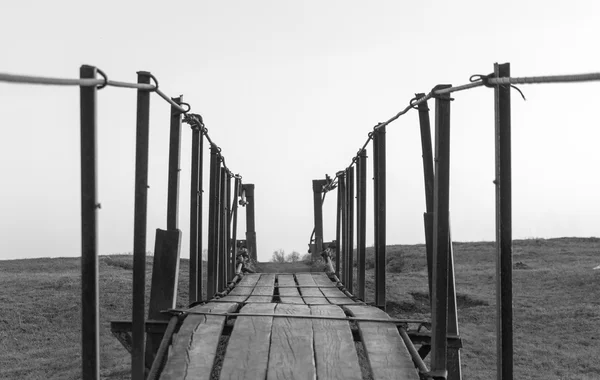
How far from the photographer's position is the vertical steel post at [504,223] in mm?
3115

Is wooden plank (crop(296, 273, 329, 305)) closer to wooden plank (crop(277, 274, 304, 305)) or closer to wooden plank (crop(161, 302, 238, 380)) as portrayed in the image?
wooden plank (crop(277, 274, 304, 305))

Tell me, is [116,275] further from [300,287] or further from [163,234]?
[163,234]

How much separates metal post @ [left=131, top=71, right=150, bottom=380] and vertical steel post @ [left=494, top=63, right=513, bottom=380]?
70.3 inches

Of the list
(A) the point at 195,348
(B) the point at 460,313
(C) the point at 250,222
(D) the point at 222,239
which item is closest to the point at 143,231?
(A) the point at 195,348

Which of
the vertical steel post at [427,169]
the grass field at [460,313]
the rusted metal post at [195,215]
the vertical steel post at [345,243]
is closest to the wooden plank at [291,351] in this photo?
the vertical steel post at [427,169]

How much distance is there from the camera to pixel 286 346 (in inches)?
161

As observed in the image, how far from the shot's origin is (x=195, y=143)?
6.31m

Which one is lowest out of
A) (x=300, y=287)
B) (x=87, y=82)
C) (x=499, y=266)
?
(x=300, y=287)

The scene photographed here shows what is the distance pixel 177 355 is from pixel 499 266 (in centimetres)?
A: 176

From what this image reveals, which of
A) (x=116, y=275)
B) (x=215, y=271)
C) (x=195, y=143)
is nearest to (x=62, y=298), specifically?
(x=116, y=275)

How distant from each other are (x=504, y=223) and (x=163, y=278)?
232 centimetres

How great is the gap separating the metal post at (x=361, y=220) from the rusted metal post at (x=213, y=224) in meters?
1.44

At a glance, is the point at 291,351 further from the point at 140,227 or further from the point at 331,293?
the point at 331,293

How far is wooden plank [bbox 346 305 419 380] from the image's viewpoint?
3654 mm
